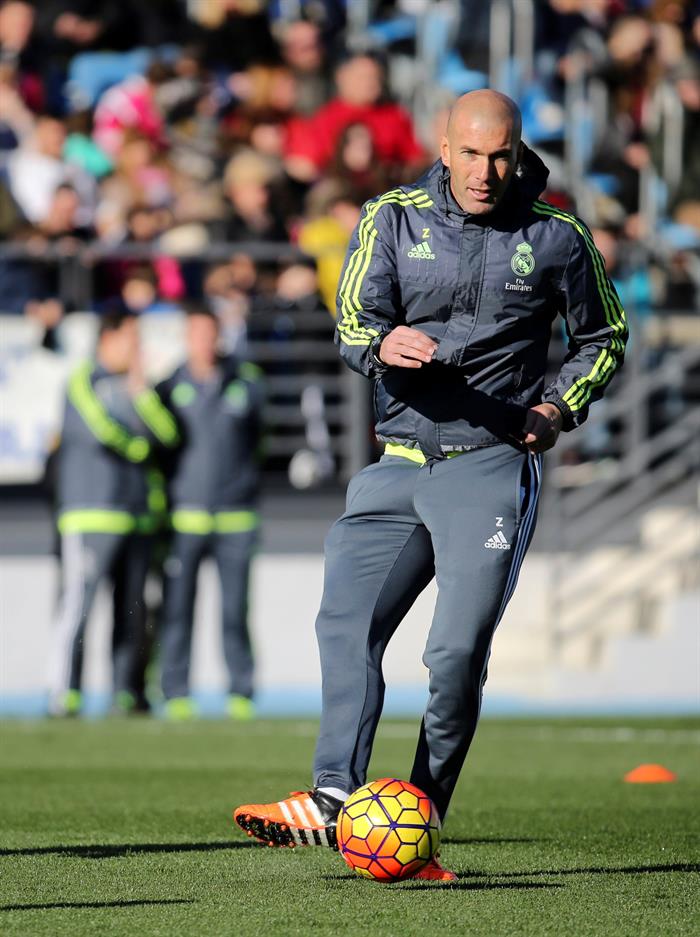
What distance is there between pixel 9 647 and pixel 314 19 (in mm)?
7103

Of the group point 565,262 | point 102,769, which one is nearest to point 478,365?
point 565,262

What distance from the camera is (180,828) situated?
7254 mm

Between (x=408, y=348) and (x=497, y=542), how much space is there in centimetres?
72

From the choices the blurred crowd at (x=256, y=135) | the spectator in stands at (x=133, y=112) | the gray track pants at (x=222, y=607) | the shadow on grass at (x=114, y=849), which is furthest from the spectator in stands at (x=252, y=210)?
the shadow on grass at (x=114, y=849)

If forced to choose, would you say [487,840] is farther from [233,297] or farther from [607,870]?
[233,297]

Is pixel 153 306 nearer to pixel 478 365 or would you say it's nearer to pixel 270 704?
pixel 270 704

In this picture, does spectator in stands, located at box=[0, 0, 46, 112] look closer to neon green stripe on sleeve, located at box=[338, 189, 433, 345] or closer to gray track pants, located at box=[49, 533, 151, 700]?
gray track pants, located at box=[49, 533, 151, 700]

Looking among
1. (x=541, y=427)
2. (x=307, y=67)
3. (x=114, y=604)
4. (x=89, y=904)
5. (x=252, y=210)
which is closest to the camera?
(x=89, y=904)

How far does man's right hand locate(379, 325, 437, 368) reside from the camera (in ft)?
18.4

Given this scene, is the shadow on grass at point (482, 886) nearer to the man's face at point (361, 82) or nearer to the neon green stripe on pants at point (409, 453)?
the neon green stripe on pants at point (409, 453)

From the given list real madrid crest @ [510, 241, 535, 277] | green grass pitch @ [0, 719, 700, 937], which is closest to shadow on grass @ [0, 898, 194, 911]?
green grass pitch @ [0, 719, 700, 937]

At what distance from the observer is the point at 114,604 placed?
1402 cm

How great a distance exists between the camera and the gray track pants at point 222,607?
13820 mm

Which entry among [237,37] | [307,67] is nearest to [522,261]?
[307,67]
